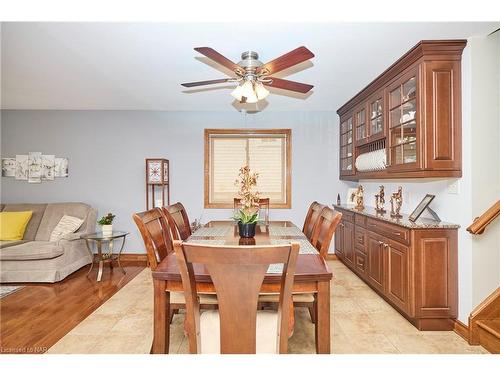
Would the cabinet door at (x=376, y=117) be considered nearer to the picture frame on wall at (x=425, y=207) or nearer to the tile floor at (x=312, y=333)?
the picture frame on wall at (x=425, y=207)

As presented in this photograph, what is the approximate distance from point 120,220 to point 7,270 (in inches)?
60.1

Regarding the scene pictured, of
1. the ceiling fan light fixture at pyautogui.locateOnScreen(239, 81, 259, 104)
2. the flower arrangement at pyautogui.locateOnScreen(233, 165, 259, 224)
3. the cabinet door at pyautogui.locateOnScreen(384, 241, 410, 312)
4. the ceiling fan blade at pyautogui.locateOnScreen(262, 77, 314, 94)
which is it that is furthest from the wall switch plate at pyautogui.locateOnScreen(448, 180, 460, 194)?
the ceiling fan light fixture at pyautogui.locateOnScreen(239, 81, 259, 104)

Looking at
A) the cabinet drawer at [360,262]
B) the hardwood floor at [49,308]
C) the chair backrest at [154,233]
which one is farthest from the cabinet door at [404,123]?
the hardwood floor at [49,308]

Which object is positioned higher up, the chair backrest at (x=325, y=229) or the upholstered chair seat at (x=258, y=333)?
the chair backrest at (x=325, y=229)

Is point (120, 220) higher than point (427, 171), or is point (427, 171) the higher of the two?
point (427, 171)

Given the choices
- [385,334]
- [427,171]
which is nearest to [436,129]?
[427,171]

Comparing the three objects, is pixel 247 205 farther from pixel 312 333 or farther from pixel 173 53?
pixel 173 53

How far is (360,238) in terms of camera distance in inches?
139

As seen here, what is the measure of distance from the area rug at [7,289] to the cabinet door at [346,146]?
4.45m

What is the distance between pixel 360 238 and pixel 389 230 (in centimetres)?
77

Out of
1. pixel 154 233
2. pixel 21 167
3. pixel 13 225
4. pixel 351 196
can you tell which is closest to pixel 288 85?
pixel 154 233

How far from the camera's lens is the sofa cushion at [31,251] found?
3531mm

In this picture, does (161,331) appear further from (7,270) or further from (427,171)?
(7,270)

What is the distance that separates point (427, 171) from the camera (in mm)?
2447
